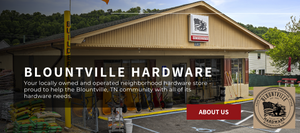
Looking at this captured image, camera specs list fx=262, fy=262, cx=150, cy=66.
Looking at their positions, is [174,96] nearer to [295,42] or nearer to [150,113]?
[150,113]

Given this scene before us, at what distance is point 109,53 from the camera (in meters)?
13.0

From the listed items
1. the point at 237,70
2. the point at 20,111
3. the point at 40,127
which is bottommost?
the point at 40,127

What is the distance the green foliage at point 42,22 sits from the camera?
3241cm

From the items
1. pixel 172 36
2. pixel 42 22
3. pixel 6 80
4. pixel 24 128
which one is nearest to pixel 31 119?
pixel 24 128

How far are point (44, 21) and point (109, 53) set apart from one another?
29085 mm

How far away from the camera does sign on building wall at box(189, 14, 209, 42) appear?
15172 millimetres

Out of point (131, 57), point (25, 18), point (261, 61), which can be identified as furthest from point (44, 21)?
point (261, 61)

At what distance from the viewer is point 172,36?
1462 centimetres

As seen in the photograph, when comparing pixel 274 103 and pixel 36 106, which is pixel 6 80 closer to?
pixel 36 106

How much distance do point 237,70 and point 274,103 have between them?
10.5 metres

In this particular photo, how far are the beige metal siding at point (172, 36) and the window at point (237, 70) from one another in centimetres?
150

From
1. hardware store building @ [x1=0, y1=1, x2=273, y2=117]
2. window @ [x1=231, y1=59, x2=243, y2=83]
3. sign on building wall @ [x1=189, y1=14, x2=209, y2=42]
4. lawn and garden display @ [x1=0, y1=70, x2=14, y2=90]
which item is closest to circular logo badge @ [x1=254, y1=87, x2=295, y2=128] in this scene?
hardware store building @ [x1=0, y1=1, x2=273, y2=117]

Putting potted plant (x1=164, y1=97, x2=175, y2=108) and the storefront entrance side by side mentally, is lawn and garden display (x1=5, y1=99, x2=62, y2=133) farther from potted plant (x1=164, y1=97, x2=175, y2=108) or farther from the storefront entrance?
the storefront entrance

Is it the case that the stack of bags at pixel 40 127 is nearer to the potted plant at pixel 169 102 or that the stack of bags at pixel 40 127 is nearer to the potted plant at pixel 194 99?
the potted plant at pixel 169 102
